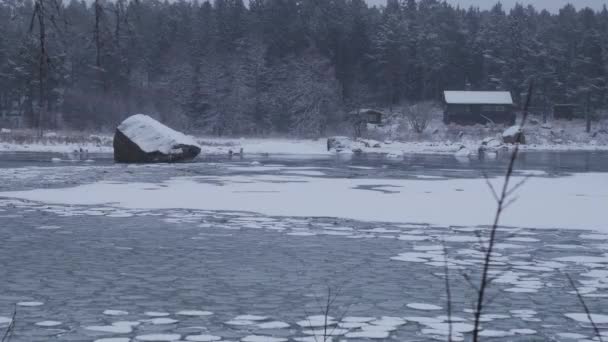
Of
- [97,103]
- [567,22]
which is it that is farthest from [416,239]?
[567,22]

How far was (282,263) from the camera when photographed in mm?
8695

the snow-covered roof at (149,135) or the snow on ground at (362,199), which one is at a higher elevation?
the snow-covered roof at (149,135)

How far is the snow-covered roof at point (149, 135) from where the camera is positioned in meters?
29.1

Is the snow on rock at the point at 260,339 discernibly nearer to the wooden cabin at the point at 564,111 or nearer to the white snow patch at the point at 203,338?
the white snow patch at the point at 203,338

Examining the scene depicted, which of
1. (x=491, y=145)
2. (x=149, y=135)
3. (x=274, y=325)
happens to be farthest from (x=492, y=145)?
(x=274, y=325)

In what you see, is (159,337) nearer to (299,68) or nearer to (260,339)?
(260,339)

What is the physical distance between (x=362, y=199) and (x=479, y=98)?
6552 cm

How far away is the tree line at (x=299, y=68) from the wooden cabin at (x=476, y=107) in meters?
3.80

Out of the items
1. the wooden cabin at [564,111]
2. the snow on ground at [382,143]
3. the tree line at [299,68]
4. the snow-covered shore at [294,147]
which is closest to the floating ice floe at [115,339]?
the snow on ground at [382,143]

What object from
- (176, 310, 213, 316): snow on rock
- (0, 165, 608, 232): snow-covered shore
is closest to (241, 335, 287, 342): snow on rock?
(176, 310, 213, 316): snow on rock

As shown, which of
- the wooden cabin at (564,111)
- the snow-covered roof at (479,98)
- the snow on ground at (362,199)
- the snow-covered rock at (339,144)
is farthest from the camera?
the wooden cabin at (564,111)

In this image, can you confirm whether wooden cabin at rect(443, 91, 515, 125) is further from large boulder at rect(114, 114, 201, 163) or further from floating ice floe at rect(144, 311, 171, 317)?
floating ice floe at rect(144, 311, 171, 317)

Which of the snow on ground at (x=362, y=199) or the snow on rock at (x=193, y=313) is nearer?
the snow on rock at (x=193, y=313)

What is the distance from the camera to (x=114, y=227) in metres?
11.6
